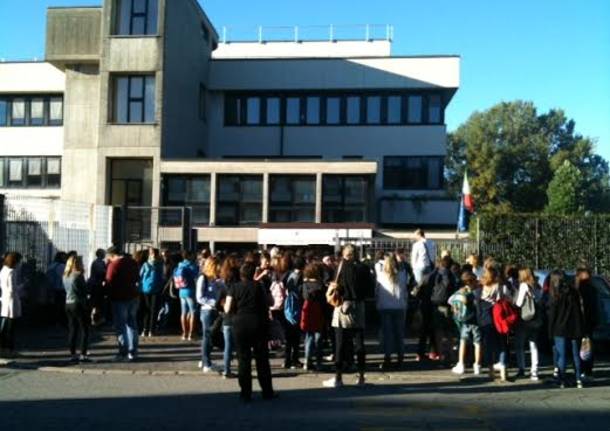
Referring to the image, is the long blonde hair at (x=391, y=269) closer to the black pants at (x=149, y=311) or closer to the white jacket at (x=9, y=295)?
the black pants at (x=149, y=311)

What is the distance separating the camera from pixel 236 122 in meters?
41.4

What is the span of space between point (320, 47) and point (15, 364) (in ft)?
140

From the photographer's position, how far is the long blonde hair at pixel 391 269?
1240cm

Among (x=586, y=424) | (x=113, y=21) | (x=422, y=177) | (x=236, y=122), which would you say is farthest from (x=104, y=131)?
(x=586, y=424)

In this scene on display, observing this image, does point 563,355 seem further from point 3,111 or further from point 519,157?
point 519,157

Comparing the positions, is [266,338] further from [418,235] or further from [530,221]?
[530,221]

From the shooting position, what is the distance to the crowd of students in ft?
36.6

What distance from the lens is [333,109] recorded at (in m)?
40.4

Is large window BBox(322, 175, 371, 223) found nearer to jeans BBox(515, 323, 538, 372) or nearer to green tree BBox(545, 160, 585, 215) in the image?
green tree BBox(545, 160, 585, 215)

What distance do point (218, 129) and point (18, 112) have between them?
11.3 meters

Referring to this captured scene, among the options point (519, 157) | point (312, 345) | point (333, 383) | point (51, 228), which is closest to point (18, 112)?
point (51, 228)

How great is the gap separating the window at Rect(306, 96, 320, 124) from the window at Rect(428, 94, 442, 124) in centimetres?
589

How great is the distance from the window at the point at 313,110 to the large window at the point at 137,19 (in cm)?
995

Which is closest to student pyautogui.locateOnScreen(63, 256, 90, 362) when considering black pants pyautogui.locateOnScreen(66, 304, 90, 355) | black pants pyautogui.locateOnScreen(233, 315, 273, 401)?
black pants pyautogui.locateOnScreen(66, 304, 90, 355)
